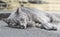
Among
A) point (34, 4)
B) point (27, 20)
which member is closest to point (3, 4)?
point (34, 4)

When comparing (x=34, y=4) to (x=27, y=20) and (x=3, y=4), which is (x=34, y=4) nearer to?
(x=3, y=4)

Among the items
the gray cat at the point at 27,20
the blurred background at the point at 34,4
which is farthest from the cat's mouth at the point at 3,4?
the gray cat at the point at 27,20

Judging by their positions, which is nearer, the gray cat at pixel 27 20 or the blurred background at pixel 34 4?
the gray cat at pixel 27 20

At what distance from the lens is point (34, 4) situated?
428cm

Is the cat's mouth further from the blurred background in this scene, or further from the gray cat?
the gray cat

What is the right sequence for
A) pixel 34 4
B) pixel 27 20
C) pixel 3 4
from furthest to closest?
pixel 34 4 < pixel 3 4 < pixel 27 20

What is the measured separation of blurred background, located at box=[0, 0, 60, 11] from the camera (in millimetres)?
4191

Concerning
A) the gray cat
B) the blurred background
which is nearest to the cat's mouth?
the blurred background

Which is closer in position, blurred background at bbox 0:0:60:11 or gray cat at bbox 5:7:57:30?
gray cat at bbox 5:7:57:30

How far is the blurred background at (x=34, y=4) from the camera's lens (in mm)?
4191

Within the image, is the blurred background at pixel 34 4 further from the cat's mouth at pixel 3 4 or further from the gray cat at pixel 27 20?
the gray cat at pixel 27 20

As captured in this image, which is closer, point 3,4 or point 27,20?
point 27,20

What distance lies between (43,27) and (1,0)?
2.06m

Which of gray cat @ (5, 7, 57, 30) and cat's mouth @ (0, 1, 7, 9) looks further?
cat's mouth @ (0, 1, 7, 9)
